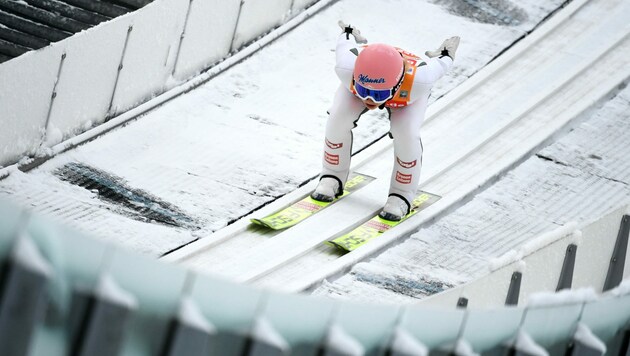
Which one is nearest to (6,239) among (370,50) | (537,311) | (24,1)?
(537,311)

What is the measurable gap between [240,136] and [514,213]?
91.1 inches

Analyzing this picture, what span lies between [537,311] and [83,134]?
5.55m

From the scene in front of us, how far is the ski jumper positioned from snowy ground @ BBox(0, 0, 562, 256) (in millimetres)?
755

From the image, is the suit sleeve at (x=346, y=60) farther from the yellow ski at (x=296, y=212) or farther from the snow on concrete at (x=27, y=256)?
the snow on concrete at (x=27, y=256)

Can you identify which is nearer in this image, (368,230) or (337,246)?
(337,246)

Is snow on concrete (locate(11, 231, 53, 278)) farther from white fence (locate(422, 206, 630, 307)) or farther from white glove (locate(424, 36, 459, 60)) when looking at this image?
white glove (locate(424, 36, 459, 60))

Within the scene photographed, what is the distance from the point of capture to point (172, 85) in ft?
35.8

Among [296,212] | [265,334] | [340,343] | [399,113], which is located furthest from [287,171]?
[265,334]

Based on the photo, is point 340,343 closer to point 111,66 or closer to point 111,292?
point 111,292

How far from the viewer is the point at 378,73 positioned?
8.53 metres

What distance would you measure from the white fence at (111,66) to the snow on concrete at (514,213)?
2612 mm

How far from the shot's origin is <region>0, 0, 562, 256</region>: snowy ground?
29.5 feet

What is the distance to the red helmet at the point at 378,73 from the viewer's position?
8.53m

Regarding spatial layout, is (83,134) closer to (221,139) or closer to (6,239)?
(221,139)
